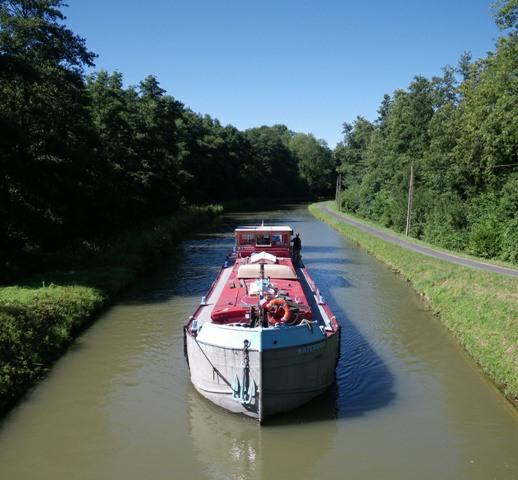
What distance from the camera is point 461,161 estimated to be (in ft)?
132

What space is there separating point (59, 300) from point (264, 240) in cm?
1034

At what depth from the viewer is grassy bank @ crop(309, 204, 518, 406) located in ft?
46.6

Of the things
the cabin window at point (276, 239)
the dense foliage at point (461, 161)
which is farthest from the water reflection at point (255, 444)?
the dense foliage at point (461, 161)

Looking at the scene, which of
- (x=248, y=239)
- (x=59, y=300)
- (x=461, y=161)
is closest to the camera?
(x=59, y=300)

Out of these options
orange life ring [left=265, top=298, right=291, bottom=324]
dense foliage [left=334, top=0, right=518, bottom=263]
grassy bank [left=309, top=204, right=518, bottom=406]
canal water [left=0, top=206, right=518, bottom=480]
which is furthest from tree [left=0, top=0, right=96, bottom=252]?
dense foliage [left=334, top=0, right=518, bottom=263]

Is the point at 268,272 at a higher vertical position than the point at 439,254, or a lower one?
higher

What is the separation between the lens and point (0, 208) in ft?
71.4

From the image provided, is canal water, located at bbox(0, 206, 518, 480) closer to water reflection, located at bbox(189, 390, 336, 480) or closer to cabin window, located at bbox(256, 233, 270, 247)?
water reflection, located at bbox(189, 390, 336, 480)

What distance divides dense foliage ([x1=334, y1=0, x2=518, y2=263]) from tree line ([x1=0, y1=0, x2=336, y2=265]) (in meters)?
24.1

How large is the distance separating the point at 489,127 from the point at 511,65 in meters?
4.01

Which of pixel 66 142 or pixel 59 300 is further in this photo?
pixel 66 142

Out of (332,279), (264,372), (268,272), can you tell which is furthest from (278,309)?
(332,279)

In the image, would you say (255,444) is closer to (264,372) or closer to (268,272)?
(264,372)

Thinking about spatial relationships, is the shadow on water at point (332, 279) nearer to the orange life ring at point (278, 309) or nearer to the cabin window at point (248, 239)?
the cabin window at point (248, 239)
